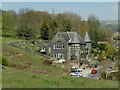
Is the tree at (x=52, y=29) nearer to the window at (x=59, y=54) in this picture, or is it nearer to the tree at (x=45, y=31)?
the tree at (x=45, y=31)

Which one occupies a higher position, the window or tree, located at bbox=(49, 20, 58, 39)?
tree, located at bbox=(49, 20, 58, 39)

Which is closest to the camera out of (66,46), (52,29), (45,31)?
(66,46)

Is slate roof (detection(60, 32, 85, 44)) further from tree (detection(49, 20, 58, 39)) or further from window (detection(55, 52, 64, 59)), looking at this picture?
tree (detection(49, 20, 58, 39))

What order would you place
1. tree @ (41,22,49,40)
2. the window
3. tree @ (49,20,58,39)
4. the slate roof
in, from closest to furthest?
the window
the slate roof
tree @ (49,20,58,39)
tree @ (41,22,49,40)

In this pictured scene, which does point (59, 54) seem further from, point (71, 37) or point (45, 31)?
point (45, 31)

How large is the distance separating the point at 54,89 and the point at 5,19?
5517 cm

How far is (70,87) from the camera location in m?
12.4

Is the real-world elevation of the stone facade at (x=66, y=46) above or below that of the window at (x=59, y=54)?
above

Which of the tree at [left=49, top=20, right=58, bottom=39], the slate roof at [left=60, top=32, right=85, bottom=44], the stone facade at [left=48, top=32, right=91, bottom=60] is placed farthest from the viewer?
the tree at [left=49, top=20, right=58, bottom=39]

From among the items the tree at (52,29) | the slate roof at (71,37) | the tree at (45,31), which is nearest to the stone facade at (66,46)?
the slate roof at (71,37)

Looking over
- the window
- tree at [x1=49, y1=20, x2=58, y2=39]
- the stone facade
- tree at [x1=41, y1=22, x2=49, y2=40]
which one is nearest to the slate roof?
the stone facade

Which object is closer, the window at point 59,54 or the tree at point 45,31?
the window at point 59,54

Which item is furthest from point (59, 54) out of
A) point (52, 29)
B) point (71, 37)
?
point (52, 29)

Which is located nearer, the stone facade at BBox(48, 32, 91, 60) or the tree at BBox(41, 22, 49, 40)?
the stone facade at BBox(48, 32, 91, 60)
